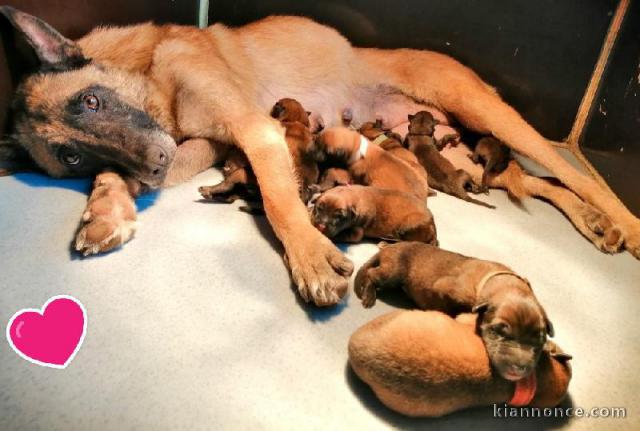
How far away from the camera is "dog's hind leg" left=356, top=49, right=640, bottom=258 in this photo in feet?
7.72

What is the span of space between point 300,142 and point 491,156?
0.98 meters

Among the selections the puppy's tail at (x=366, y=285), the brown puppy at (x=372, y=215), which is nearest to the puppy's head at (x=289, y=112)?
the brown puppy at (x=372, y=215)

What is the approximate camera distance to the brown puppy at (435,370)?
1.24 metres

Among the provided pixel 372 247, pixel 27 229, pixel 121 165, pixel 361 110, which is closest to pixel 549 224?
pixel 372 247

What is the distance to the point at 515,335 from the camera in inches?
50.8

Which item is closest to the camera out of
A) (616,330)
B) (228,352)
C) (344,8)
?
(228,352)

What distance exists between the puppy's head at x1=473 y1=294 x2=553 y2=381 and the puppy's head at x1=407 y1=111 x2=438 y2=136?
1.40m

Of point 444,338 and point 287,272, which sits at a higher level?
point 444,338

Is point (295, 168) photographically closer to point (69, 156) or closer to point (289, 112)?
point (289, 112)

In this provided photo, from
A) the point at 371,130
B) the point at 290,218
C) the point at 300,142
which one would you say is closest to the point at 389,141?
the point at 371,130

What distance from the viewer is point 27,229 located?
1.86 meters

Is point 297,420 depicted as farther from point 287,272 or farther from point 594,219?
point 594,219

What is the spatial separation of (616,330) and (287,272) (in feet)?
3.86

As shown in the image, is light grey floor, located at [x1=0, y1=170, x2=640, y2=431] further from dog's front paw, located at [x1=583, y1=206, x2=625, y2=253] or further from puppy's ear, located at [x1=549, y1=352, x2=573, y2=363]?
puppy's ear, located at [x1=549, y1=352, x2=573, y2=363]
